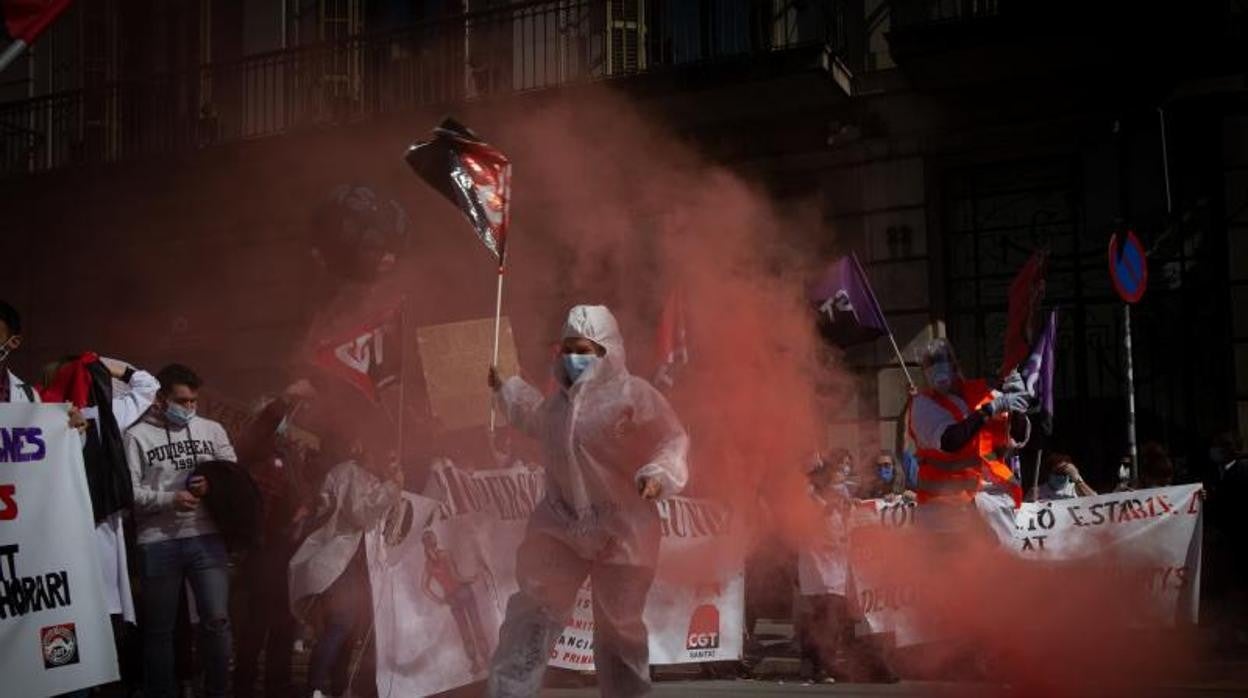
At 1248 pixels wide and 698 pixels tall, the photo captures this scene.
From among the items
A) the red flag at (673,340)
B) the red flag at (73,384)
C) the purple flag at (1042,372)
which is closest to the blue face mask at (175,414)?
the red flag at (73,384)

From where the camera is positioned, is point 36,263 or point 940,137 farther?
point 36,263

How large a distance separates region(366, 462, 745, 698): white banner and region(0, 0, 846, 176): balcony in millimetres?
5738

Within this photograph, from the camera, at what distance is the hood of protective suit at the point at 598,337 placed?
546 centimetres

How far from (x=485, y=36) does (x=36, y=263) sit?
6.45 metres

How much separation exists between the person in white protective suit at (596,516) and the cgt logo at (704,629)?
7.81 feet

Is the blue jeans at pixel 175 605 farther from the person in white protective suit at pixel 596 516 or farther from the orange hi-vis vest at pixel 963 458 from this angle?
the orange hi-vis vest at pixel 963 458

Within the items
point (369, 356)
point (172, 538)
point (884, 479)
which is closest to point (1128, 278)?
point (884, 479)

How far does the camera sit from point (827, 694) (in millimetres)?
7035

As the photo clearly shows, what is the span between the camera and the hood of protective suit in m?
5.46

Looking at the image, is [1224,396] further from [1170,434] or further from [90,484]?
[90,484]

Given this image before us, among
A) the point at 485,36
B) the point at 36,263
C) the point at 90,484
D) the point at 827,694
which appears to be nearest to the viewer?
the point at 90,484

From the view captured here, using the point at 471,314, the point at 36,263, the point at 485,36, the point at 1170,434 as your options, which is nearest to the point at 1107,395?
the point at 1170,434

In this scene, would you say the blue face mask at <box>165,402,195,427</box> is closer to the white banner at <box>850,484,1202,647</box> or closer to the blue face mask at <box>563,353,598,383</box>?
the blue face mask at <box>563,353,598,383</box>

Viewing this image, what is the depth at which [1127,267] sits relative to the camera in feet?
31.3
